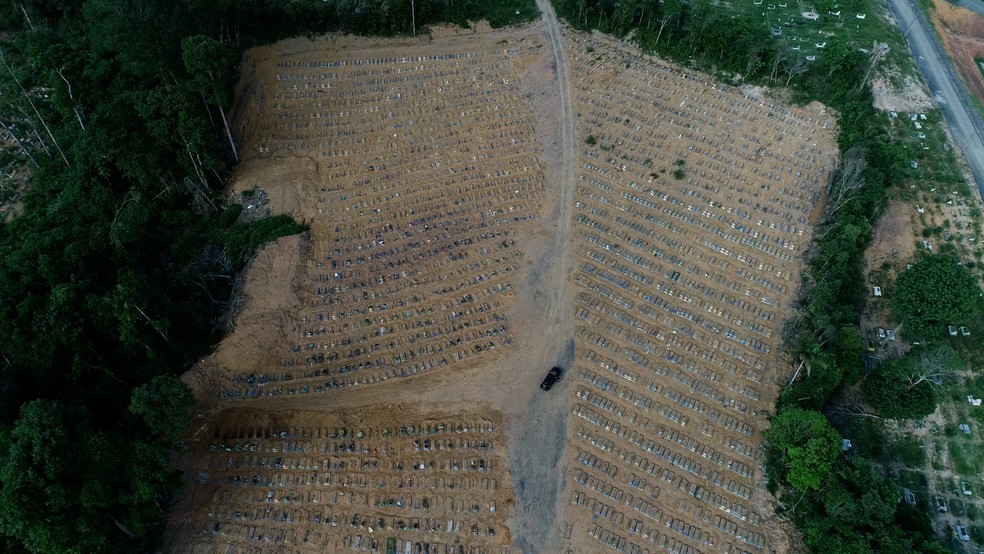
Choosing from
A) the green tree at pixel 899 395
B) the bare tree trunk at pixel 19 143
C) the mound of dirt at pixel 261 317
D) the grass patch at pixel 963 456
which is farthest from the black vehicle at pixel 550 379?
the bare tree trunk at pixel 19 143

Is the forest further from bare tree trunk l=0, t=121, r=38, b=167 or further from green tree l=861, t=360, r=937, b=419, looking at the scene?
green tree l=861, t=360, r=937, b=419

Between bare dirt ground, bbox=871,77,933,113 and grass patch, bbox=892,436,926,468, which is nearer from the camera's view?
grass patch, bbox=892,436,926,468

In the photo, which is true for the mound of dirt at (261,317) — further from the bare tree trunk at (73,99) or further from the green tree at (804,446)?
the green tree at (804,446)

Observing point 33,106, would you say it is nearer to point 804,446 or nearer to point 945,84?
point 804,446

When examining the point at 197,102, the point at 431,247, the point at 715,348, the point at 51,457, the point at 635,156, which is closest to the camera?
the point at 51,457

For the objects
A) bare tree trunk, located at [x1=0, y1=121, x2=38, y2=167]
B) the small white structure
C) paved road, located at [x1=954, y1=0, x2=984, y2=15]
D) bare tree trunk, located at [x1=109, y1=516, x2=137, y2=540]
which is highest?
paved road, located at [x1=954, y1=0, x2=984, y2=15]

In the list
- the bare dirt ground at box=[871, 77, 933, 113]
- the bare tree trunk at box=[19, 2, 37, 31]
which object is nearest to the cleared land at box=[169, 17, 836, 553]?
the bare dirt ground at box=[871, 77, 933, 113]

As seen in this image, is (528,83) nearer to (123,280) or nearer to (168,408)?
(123,280)

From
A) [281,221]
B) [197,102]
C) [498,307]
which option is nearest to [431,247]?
[498,307]
